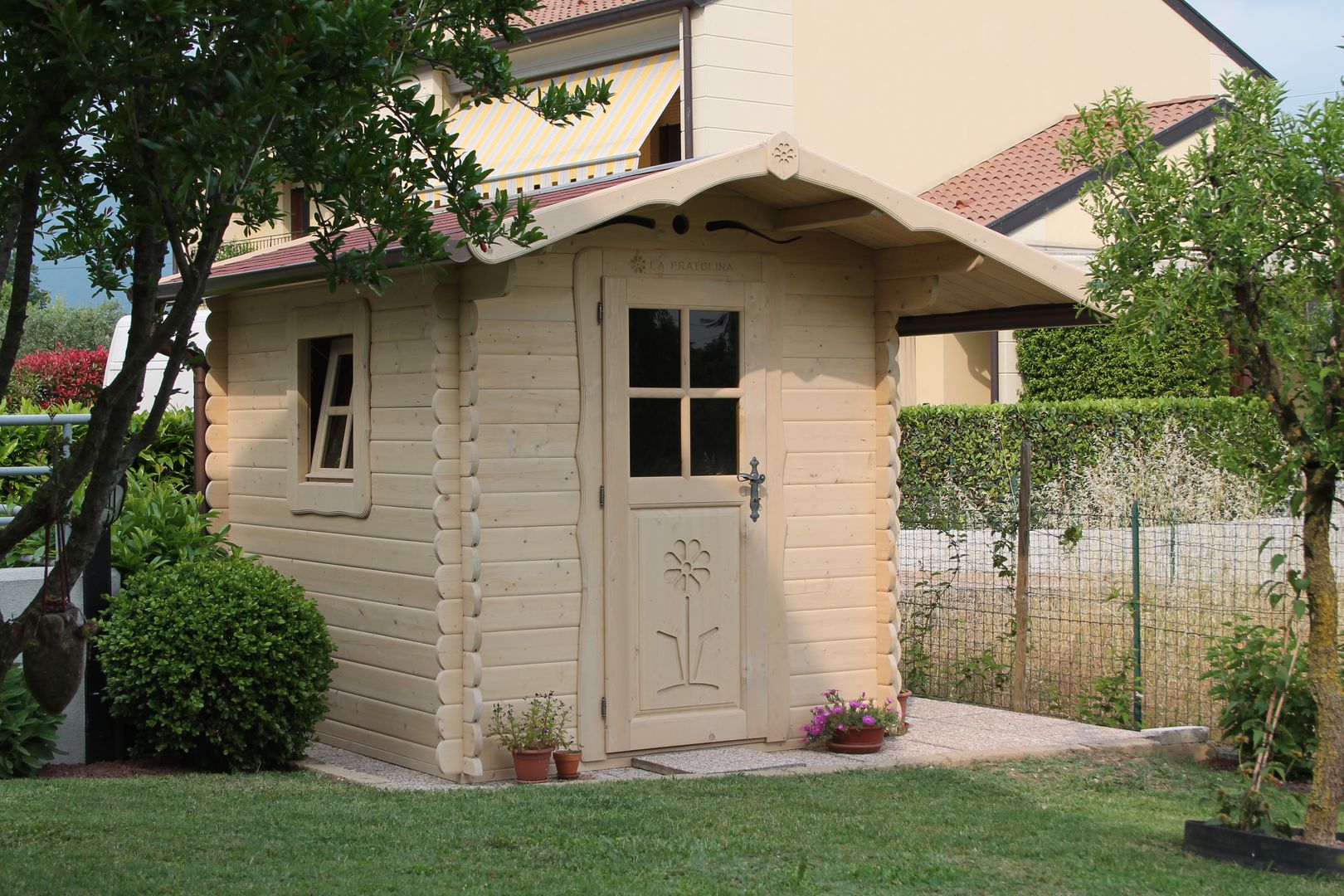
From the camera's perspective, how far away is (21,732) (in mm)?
8164

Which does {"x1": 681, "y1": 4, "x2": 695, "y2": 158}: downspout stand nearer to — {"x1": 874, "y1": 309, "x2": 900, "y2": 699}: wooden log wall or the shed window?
{"x1": 874, "y1": 309, "x2": 900, "y2": 699}: wooden log wall

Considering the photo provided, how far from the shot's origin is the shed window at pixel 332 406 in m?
9.27

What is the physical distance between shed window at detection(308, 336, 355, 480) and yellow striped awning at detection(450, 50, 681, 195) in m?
11.8

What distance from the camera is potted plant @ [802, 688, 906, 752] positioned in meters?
8.93

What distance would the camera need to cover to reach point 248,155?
3975mm

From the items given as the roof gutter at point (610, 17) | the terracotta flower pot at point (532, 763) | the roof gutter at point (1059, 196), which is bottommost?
the terracotta flower pot at point (532, 763)

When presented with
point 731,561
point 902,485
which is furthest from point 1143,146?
point 902,485

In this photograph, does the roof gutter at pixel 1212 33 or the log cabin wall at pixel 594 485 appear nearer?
the log cabin wall at pixel 594 485

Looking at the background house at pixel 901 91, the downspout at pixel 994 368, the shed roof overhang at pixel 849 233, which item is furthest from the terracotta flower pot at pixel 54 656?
the downspout at pixel 994 368

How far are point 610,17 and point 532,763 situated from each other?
1608cm

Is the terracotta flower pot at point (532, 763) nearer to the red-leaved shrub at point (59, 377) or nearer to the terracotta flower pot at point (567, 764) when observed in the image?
the terracotta flower pot at point (567, 764)

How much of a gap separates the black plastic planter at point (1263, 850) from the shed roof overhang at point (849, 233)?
270 centimetres

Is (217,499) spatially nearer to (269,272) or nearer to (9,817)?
(269,272)

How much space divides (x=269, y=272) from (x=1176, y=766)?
6.09 metres
